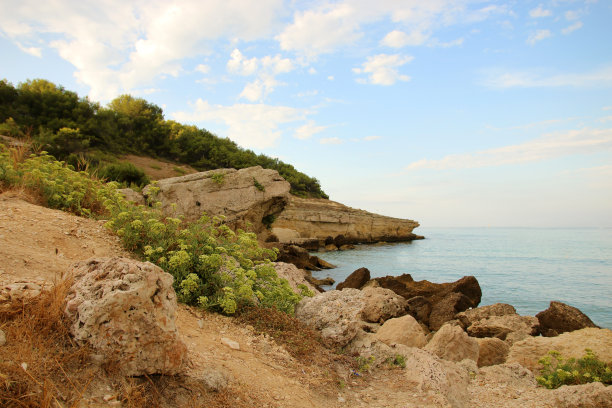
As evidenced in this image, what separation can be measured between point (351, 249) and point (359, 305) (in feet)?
98.3

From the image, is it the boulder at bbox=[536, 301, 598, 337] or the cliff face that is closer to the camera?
the boulder at bbox=[536, 301, 598, 337]

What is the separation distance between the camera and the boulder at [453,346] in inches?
246

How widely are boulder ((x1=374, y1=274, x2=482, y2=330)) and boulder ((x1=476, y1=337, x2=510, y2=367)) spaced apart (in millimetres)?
3017

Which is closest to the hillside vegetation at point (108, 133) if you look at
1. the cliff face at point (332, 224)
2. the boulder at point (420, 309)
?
the cliff face at point (332, 224)

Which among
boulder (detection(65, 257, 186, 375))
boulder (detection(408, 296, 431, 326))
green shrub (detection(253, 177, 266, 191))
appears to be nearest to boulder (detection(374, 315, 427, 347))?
boulder (detection(65, 257, 186, 375))

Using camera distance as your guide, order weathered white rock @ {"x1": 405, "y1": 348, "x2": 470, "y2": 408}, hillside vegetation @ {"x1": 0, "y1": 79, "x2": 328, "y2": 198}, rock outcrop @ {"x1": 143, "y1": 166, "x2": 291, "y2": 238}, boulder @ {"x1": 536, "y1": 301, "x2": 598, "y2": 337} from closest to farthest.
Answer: weathered white rock @ {"x1": 405, "y1": 348, "x2": 470, "y2": 408}, boulder @ {"x1": 536, "y1": 301, "x2": 598, "y2": 337}, rock outcrop @ {"x1": 143, "y1": 166, "x2": 291, "y2": 238}, hillside vegetation @ {"x1": 0, "y1": 79, "x2": 328, "y2": 198}

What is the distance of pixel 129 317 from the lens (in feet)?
9.35

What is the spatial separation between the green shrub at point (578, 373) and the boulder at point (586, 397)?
895mm

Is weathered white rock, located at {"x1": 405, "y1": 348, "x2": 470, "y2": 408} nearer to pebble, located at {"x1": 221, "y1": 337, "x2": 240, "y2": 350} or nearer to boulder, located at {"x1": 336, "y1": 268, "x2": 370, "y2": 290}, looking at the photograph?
pebble, located at {"x1": 221, "y1": 337, "x2": 240, "y2": 350}

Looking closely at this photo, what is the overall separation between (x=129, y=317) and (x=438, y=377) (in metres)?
3.60

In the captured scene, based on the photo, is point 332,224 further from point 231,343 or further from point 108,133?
point 231,343

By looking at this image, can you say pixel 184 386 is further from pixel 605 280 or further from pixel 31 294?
pixel 605 280

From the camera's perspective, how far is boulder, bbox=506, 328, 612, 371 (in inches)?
257

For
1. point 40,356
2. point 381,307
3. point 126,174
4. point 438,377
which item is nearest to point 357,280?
point 381,307
